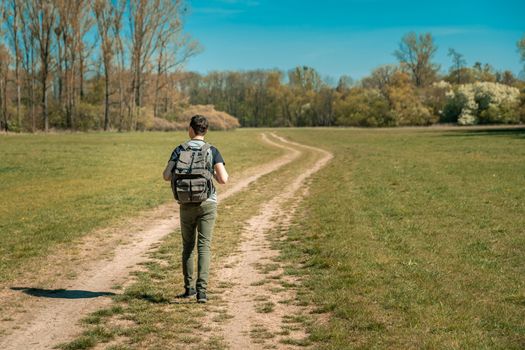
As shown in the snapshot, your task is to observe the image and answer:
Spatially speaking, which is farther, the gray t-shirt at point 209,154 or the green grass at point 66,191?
the green grass at point 66,191

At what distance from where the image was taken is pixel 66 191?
1875 cm

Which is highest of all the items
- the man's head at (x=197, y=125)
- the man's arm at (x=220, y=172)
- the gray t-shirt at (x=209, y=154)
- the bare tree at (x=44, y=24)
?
the bare tree at (x=44, y=24)

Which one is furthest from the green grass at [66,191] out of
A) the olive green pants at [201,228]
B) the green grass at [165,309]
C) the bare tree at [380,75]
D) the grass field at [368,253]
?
the bare tree at [380,75]

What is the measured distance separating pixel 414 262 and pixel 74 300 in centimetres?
546

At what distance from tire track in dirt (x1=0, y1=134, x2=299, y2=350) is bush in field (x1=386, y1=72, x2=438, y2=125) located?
8197cm

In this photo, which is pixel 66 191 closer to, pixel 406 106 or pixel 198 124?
pixel 198 124

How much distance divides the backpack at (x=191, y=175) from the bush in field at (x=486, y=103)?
7946 centimetres

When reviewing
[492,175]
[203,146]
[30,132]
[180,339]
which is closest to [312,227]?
[203,146]

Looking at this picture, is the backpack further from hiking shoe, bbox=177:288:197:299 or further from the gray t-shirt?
hiking shoe, bbox=177:288:197:299

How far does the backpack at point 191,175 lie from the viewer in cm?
666

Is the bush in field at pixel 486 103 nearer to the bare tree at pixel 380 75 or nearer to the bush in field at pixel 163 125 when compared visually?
the bare tree at pixel 380 75

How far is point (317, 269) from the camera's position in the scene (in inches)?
342

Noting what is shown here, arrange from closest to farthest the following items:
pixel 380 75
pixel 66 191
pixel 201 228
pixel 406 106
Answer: pixel 201 228 → pixel 66 191 → pixel 406 106 → pixel 380 75

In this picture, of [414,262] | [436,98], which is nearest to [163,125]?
[436,98]
